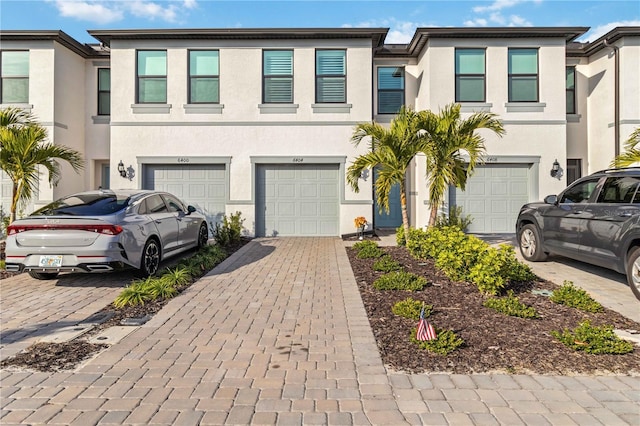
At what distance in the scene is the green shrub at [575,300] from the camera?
5146 millimetres

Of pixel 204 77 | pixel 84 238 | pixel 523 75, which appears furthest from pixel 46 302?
Result: pixel 523 75

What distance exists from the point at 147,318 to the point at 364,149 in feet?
30.3

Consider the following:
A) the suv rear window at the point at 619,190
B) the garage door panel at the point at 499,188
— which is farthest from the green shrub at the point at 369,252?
the garage door panel at the point at 499,188

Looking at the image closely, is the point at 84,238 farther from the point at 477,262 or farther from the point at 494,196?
the point at 494,196

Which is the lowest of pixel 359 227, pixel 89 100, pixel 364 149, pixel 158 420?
pixel 158 420

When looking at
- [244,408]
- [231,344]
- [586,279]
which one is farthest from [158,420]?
[586,279]

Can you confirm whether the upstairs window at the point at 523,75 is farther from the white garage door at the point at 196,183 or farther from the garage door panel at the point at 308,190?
the white garage door at the point at 196,183

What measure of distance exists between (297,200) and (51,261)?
784cm

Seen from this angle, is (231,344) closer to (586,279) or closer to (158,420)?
(158,420)

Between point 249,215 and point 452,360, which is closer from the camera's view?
point 452,360

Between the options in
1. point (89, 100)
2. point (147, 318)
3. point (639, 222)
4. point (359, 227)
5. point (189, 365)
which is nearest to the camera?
point (189, 365)

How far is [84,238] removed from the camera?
242 inches

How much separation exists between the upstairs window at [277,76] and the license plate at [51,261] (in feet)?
27.6

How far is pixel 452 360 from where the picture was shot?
12.1ft
